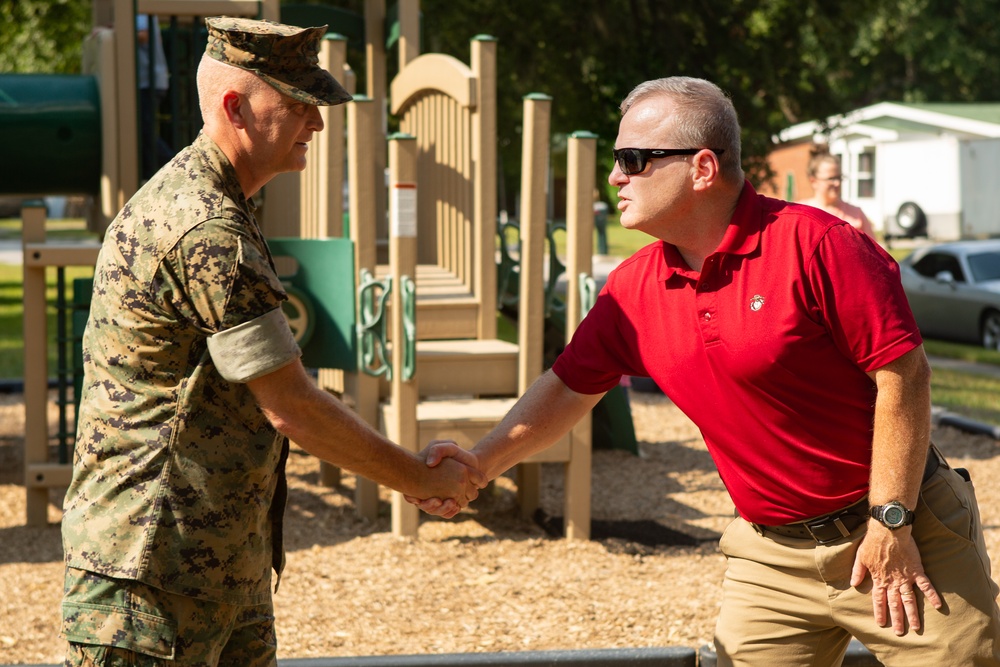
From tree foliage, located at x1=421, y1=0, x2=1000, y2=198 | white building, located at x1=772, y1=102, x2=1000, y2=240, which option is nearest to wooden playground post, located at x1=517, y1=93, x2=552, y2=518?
tree foliage, located at x1=421, y1=0, x2=1000, y2=198

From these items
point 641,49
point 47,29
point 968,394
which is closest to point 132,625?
point 968,394

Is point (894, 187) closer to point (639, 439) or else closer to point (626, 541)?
point (639, 439)

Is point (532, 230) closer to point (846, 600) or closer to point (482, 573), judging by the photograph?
point (482, 573)

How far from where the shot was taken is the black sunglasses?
2.93 m

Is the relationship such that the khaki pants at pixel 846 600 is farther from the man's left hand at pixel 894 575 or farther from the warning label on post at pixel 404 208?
the warning label on post at pixel 404 208

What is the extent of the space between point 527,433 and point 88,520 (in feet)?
4.23

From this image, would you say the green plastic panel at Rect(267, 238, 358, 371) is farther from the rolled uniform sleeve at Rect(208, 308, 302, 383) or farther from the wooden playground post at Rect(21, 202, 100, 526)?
the rolled uniform sleeve at Rect(208, 308, 302, 383)

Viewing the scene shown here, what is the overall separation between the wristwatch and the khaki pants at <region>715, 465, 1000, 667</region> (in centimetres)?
13

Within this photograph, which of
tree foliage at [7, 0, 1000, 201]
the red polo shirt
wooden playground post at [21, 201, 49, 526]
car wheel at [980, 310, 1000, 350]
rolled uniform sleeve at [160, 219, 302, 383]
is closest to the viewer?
rolled uniform sleeve at [160, 219, 302, 383]

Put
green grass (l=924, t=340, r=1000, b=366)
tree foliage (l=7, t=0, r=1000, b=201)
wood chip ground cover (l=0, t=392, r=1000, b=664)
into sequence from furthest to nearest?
tree foliage (l=7, t=0, r=1000, b=201), green grass (l=924, t=340, r=1000, b=366), wood chip ground cover (l=0, t=392, r=1000, b=664)

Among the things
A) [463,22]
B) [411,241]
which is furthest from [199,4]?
[463,22]

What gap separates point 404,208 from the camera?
242 inches

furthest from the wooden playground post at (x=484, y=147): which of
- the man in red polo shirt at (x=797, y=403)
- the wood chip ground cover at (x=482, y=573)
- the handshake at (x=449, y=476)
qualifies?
the man in red polo shirt at (x=797, y=403)

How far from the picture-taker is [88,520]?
258cm
